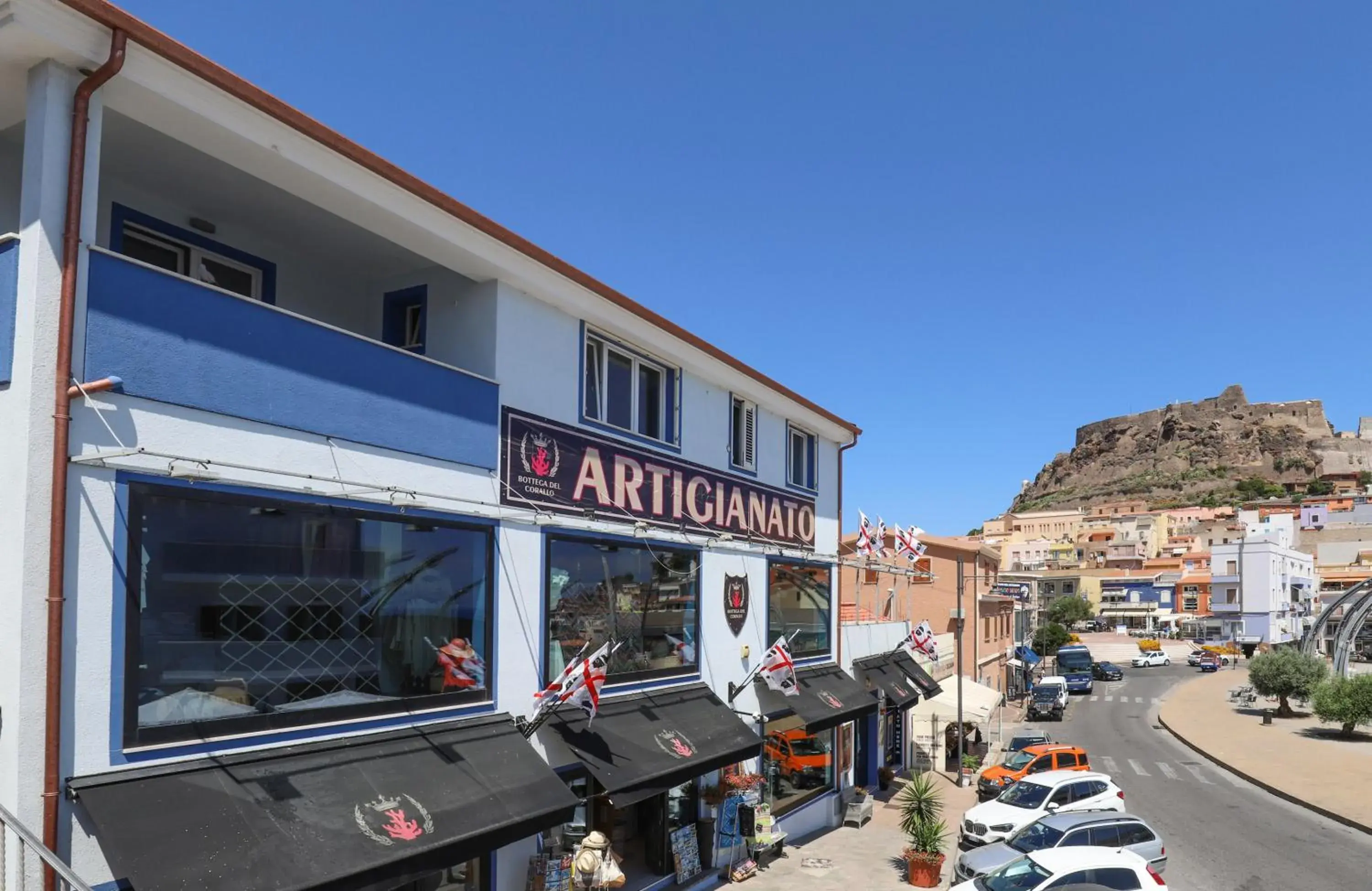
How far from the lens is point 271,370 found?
8492mm

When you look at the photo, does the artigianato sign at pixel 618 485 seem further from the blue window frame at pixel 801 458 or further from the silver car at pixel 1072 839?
the silver car at pixel 1072 839

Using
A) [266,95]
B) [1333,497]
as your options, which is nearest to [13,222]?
[266,95]

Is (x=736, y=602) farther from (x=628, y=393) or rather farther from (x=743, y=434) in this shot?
(x=628, y=393)

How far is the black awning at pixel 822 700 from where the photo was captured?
56.7ft

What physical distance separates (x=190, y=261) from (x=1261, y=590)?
95.2 m

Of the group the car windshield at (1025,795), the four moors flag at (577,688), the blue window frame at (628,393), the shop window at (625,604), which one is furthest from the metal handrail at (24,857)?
the car windshield at (1025,795)

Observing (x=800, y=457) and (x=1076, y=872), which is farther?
(x=800, y=457)

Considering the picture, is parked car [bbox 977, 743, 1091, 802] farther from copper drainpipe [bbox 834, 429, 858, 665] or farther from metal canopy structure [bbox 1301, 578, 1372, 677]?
metal canopy structure [bbox 1301, 578, 1372, 677]

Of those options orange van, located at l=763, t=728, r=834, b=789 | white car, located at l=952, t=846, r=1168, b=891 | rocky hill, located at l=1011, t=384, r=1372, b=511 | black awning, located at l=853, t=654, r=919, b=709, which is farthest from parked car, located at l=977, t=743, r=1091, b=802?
rocky hill, located at l=1011, t=384, r=1372, b=511

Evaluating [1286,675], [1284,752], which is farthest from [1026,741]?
[1286,675]

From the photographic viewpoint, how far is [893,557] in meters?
23.9

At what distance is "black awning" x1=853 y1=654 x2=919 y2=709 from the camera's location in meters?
22.2

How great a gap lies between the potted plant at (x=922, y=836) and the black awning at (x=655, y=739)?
3594 mm

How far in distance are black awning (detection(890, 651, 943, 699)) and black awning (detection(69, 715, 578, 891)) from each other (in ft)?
55.2
